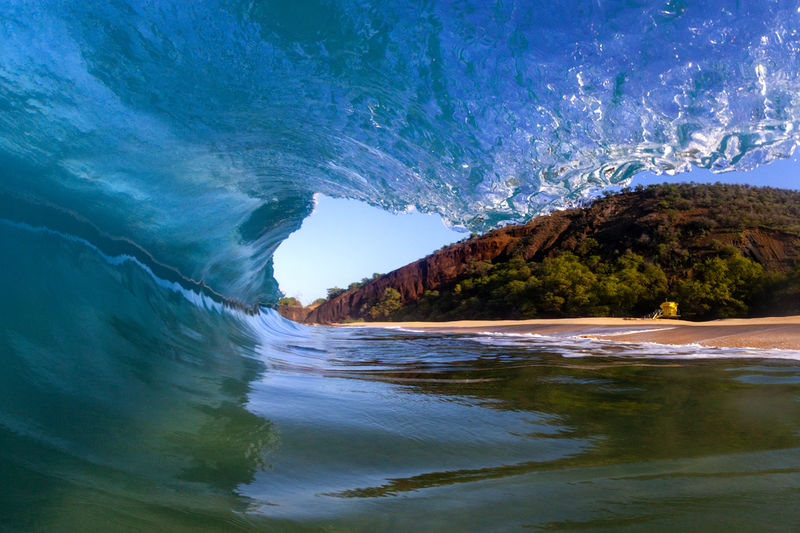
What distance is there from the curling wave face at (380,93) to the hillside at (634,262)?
18.8 meters

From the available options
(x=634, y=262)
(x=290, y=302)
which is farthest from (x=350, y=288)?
(x=634, y=262)

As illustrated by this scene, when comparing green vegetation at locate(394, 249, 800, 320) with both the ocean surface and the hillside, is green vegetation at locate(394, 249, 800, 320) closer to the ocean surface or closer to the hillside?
the hillside

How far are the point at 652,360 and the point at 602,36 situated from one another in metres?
2.93

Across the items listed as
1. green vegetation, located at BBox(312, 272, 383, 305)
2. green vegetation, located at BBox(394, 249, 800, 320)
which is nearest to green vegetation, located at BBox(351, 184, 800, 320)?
green vegetation, located at BBox(394, 249, 800, 320)

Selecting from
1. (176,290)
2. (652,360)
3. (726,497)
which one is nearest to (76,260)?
(176,290)

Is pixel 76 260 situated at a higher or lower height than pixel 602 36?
lower

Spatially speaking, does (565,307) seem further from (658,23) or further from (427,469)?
(427,469)

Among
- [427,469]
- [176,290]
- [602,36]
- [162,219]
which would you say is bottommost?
[427,469]

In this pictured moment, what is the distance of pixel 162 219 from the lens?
14.9ft

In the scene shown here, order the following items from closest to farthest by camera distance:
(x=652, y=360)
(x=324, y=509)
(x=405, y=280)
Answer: (x=324, y=509) < (x=652, y=360) < (x=405, y=280)

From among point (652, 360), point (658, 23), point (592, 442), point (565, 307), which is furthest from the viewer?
point (565, 307)

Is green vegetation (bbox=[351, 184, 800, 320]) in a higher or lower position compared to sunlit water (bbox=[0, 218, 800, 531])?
higher

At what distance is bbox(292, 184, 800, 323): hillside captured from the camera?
64.8 ft

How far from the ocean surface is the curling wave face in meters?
0.02
